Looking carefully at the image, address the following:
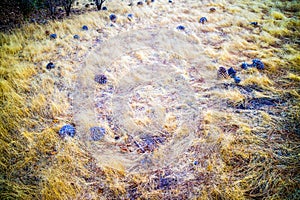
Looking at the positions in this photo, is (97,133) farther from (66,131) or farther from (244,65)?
(244,65)

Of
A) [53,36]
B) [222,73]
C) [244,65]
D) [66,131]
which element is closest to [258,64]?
[244,65]

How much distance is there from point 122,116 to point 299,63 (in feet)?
11.8

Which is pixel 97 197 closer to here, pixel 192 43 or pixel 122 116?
pixel 122 116

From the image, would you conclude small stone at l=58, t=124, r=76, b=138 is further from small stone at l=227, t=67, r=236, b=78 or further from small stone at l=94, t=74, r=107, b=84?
small stone at l=227, t=67, r=236, b=78

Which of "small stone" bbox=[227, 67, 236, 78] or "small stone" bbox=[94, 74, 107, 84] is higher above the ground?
"small stone" bbox=[227, 67, 236, 78]

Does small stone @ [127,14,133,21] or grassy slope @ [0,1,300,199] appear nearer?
grassy slope @ [0,1,300,199]

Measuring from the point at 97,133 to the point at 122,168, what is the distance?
28.1 inches

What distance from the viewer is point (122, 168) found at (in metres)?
2.82

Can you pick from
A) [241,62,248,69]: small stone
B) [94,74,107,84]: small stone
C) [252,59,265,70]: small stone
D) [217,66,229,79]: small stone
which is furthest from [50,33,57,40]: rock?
[252,59,265,70]: small stone

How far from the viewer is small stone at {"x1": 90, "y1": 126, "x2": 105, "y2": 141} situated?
3201 mm

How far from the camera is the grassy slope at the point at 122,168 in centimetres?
261

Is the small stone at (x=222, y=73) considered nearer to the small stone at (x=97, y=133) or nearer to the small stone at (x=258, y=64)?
the small stone at (x=258, y=64)

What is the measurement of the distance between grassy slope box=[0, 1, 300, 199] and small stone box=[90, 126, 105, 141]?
0.22 metres

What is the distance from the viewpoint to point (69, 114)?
11.5ft
